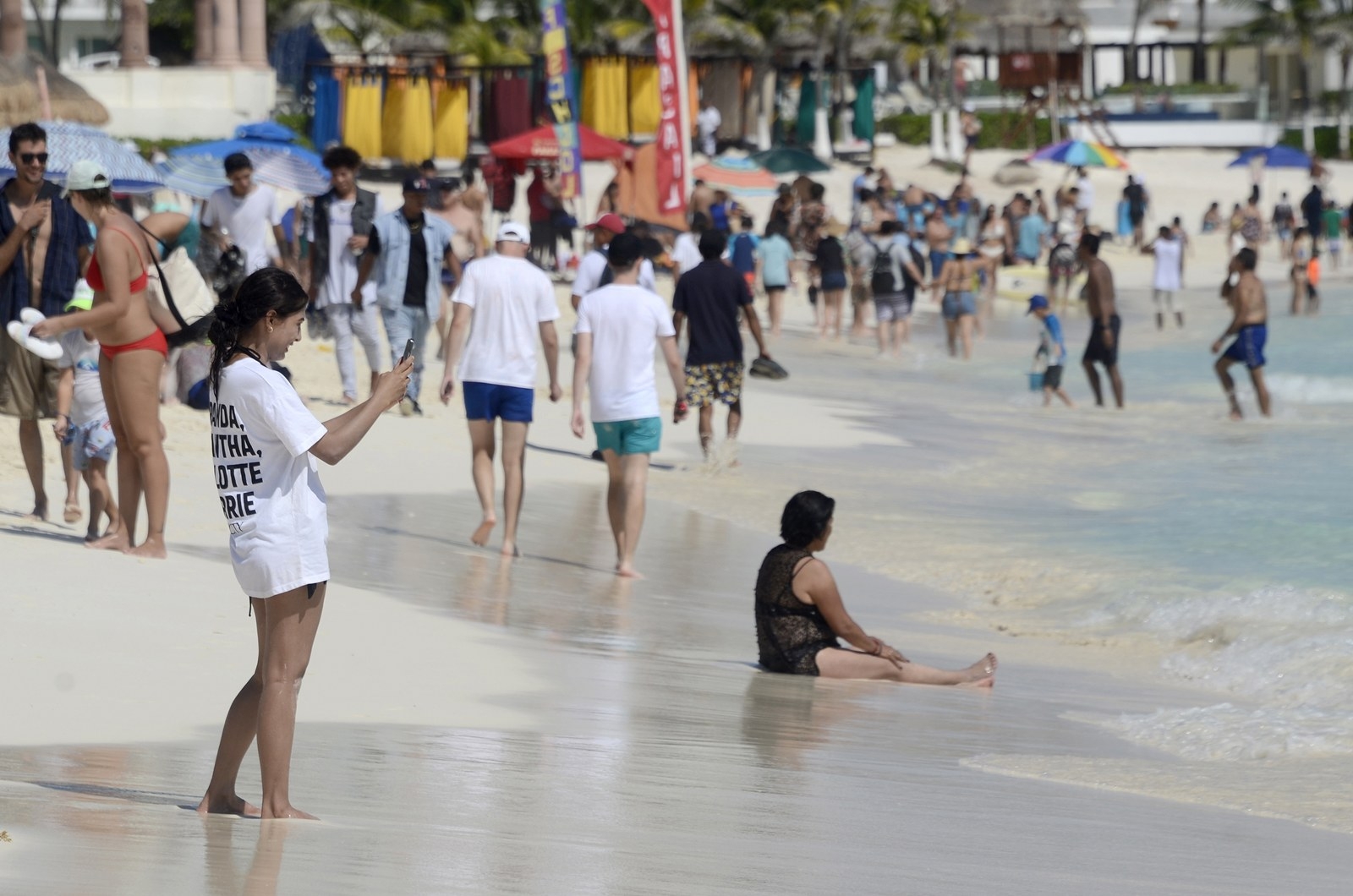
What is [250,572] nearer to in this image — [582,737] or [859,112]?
[582,737]

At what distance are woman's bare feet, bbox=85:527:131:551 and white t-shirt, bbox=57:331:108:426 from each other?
56cm

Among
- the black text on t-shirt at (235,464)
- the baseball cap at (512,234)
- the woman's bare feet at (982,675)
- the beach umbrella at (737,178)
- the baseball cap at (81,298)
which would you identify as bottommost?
the woman's bare feet at (982,675)

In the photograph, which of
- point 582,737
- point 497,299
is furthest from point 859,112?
point 582,737

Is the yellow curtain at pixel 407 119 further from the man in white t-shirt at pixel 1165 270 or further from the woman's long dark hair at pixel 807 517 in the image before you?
the woman's long dark hair at pixel 807 517

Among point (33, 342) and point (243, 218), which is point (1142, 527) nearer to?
point (243, 218)

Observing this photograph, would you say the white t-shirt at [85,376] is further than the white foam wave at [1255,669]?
Yes

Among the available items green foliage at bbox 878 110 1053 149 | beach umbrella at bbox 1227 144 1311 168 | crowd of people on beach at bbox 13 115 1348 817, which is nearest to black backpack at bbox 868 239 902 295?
crowd of people on beach at bbox 13 115 1348 817

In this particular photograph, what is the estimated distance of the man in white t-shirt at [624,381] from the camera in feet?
29.8

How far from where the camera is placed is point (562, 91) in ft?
66.4

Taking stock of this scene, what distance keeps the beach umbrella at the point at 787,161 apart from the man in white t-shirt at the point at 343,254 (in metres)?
20.8

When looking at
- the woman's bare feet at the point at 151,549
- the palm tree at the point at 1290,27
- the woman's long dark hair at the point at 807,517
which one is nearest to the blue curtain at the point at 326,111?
the woman's bare feet at the point at 151,549

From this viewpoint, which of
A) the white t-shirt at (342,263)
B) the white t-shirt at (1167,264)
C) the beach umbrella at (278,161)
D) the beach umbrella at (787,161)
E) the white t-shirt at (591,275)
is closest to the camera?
the white t-shirt at (342,263)

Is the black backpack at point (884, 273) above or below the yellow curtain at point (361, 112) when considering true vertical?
below

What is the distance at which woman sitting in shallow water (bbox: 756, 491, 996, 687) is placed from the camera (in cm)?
715
